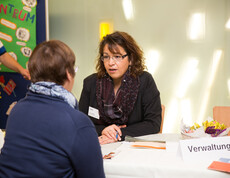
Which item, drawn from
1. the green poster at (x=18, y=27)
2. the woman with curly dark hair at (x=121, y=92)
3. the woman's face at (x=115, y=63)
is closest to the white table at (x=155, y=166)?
the woman with curly dark hair at (x=121, y=92)

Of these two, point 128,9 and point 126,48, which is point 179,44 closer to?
point 128,9

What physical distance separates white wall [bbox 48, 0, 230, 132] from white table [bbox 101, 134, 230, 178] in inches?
103

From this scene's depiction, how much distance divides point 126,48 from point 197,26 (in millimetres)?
2013

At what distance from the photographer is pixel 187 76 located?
12.3 ft

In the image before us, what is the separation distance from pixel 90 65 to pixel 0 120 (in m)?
1.62

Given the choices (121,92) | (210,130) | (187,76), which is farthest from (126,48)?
(187,76)

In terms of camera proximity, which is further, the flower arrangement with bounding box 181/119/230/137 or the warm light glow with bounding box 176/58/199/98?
the warm light glow with bounding box 176/58/199/98

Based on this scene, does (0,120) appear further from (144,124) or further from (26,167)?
(26,167)

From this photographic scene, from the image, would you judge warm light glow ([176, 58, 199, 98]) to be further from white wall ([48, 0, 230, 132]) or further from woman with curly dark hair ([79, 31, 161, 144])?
woman with curly dark hair ([79, 31, 161, 144])

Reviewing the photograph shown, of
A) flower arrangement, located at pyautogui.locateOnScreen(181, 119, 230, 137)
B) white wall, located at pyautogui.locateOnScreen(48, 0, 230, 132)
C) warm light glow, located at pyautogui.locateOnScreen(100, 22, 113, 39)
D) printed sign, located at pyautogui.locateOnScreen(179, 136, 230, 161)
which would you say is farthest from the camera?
warm light glow, located at pyautogui.locateOnScreen(100, 22, 113, 39)

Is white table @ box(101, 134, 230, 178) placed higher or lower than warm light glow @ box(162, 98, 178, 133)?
higher

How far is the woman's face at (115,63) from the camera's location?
1990 mm

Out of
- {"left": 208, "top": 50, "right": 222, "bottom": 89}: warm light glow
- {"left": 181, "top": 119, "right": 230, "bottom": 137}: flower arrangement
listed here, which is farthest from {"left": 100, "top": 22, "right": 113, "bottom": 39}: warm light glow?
{"left": 181, "top": 119, "right": 230, "bottom": 137}: flower arrangement

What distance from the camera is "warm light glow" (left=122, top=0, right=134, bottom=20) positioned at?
12.8ft
